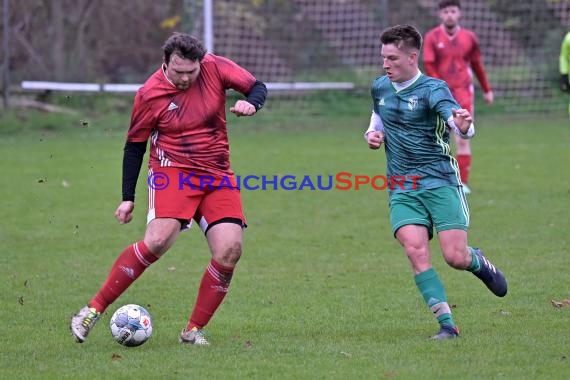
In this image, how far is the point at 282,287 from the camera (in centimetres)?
784

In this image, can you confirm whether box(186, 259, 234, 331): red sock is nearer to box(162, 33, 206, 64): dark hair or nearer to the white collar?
box(162, 33, 206, 64): dark hair

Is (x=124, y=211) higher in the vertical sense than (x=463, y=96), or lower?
higher

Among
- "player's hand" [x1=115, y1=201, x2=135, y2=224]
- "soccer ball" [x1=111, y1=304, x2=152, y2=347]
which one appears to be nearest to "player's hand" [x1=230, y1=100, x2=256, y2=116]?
"player's hand" [x1=115, y1=201, x2=135, y2=224]

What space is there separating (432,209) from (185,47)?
168 cm

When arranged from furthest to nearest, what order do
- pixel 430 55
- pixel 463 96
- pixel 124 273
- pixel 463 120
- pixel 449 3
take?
1. pixel 430 55
2. pixel 463 96
3. pixel 449 3
4. pixel 124 273
5. pixel 463 120

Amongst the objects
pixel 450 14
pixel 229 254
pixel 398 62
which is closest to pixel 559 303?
pixel 398 62

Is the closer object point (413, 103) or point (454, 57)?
point (413, 103)

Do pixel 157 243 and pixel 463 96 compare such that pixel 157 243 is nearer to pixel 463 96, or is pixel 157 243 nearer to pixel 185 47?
pixel 185 47

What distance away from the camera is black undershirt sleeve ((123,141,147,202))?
20.2 ft

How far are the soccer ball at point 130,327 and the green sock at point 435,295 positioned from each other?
5.14 ft

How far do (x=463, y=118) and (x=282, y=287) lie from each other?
102 inches

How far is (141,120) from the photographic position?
6102mm

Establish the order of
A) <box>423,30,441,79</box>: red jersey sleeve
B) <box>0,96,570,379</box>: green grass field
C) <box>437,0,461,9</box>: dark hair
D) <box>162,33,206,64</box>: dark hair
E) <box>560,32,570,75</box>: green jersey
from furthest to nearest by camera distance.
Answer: <box>423,30,441,79</box>: red jersey sleeve < <box>437,0,461,9</box>: dark hair < <box>560,32,570,75</box>: green jersey < <box>162,33,206,64</box>: dark hair < <box>0,96,570,379</box>: green grass field

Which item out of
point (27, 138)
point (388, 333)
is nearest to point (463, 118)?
point (388, 333)
